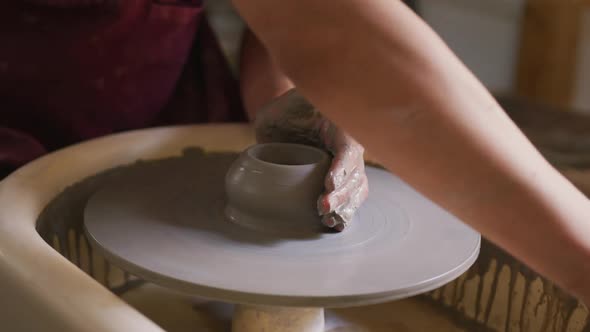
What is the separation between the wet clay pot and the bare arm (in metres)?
0.25

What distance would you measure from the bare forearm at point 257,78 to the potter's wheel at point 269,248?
327mm

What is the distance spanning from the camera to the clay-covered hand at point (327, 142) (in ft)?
3.01

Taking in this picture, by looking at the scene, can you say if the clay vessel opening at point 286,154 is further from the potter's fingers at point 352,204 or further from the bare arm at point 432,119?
the bare arm at point 432,119

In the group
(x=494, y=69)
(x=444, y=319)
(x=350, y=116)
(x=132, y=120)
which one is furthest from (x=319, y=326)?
(x=494, y=69)

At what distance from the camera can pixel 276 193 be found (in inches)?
36.4

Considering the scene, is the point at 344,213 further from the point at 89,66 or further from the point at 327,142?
the point at 89,66

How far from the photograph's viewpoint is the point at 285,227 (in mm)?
942

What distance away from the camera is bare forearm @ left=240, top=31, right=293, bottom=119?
1.37 m

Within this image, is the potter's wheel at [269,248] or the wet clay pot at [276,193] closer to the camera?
the potter's wheel at [269,248]

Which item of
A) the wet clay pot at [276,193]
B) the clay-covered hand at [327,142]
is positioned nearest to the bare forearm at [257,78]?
the clay-covered hand at [327,142]

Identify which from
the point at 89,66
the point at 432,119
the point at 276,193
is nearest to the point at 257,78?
the point at 89,66

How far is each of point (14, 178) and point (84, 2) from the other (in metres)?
0.36

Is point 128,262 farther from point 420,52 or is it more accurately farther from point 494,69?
point 494,69

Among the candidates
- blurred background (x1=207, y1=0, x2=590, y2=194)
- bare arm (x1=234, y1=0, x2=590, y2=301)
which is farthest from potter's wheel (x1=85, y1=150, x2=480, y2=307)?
blurred background (x1=207, y1=0, x2=590, y2=194)
